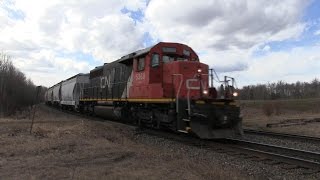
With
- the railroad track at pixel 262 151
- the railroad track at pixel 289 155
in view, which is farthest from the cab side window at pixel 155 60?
the railroad track at pixel 289 155

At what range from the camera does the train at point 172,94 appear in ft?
45.1

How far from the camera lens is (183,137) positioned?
15242 mm

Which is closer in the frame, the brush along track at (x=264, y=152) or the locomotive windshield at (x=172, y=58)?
the brush along track at (x=264, y=152)

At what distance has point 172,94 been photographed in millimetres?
15086

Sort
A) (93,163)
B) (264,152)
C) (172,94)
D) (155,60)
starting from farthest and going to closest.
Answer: (155,60) < (172,94) < (264,152) < (93,163)

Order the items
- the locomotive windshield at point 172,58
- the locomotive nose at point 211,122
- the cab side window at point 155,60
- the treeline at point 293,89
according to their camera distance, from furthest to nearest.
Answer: the treeline at point 293,89 → the locomotive windshield at point 172,58 → the cab side window at point 155,60 → the locomotive nose at point 211,122

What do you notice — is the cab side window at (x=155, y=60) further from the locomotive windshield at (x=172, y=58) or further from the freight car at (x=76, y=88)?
the freight car at (x=76, y=88)

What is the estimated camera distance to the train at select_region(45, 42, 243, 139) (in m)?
13.7

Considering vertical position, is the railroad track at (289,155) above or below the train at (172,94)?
below

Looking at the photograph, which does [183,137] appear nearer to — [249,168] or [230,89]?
[230,89]

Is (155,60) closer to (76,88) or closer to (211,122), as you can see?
(211,122)

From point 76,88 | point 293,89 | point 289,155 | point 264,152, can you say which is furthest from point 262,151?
point 293,89

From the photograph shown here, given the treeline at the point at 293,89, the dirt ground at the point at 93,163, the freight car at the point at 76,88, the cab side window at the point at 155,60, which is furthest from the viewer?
the treeline at the point at 293,89

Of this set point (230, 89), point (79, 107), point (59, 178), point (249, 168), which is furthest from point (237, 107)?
point (79, 107)
